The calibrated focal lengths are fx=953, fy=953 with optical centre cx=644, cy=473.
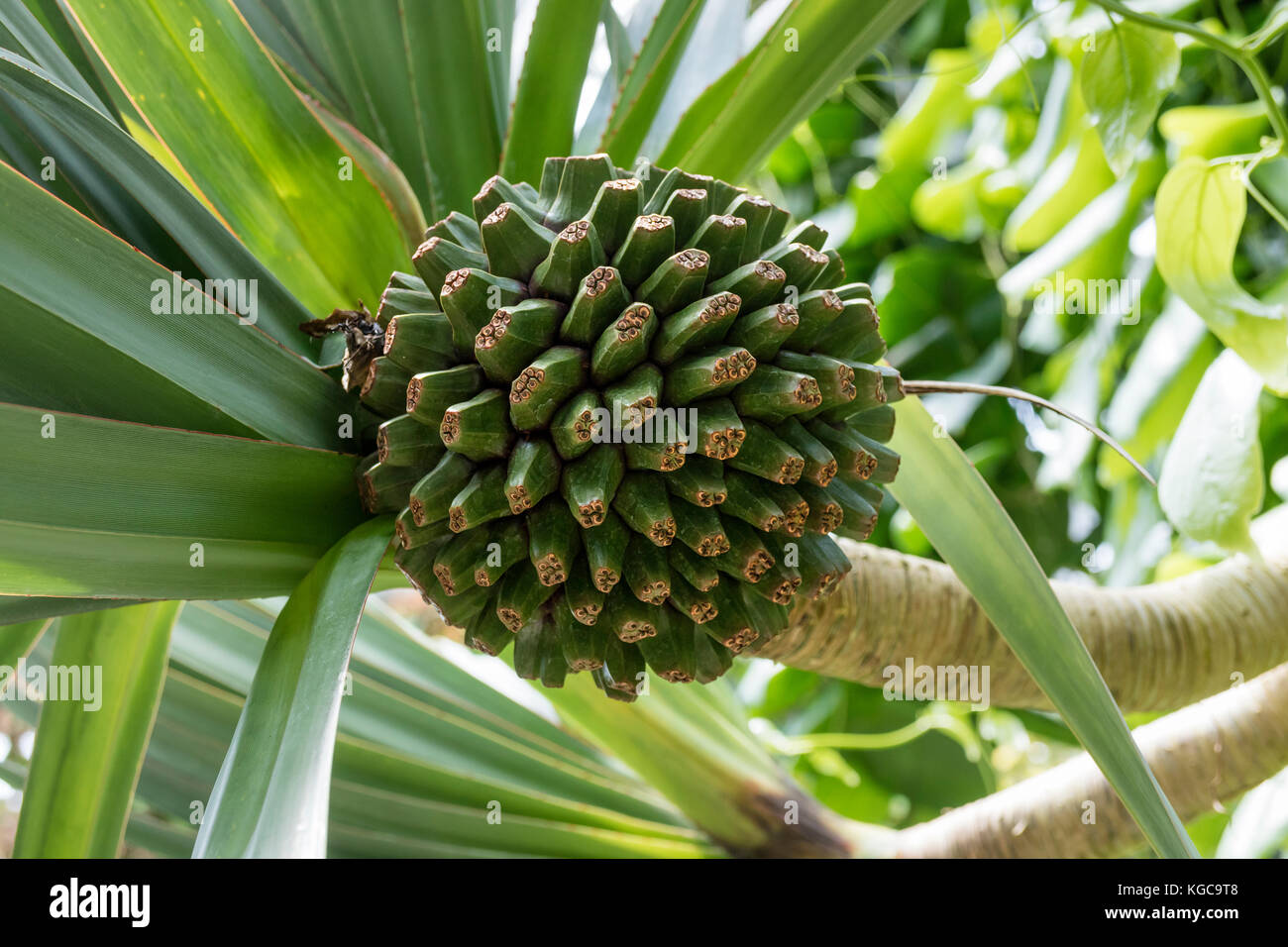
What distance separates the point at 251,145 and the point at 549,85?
0.17 m

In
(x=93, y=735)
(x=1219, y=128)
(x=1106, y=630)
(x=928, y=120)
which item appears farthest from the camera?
(x=928, y=120)

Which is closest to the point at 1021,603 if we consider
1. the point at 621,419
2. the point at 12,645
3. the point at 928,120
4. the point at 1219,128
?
the point at 621,419

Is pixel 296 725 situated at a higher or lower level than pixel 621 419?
lower

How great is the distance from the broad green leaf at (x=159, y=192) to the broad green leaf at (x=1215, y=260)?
22.2 inches

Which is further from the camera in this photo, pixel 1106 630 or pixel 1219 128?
pixel 1219 128

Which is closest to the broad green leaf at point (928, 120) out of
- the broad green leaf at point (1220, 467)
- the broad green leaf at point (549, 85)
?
the broad green leaf at point (1220, 467)

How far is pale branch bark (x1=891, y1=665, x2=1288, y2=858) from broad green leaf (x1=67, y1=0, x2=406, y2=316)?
0.60m

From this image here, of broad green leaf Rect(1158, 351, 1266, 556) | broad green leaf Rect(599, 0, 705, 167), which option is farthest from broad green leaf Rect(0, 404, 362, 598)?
broad green leaf Rect(1158, 351, 1266, 556)

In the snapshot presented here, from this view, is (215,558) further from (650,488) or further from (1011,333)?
(1011,333)

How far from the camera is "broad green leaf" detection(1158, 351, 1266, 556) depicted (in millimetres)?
625

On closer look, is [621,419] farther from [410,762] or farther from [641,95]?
[410,762]

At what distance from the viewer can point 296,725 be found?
0.34 meters

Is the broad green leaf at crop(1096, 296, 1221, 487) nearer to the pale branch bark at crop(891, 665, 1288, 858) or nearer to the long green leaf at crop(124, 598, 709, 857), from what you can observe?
the pale branch bark at crop(891, 665, 1288, 858)

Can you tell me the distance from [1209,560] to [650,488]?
778 mm
